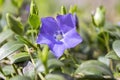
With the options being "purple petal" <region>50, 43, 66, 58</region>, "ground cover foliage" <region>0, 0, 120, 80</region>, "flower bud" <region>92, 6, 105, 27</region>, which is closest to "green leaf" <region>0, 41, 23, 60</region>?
"ground cover foliage" <region>0, 0, 120, 80</region>

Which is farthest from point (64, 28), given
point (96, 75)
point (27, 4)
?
point (27, 4)

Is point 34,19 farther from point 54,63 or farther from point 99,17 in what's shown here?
point 99,17

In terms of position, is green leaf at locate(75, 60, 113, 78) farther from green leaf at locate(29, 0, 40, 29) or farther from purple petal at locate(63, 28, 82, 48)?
green leaf at locate(29, 0, 40, 29)

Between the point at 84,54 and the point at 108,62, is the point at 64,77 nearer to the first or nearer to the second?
the point at 108,62

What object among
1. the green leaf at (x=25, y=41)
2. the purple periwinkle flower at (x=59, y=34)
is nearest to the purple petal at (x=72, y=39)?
the purple periwinkle flower at (x=59, y=34)

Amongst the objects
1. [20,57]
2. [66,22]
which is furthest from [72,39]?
[20,57]

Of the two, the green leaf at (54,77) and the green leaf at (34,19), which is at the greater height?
the green leaf at (34,19)

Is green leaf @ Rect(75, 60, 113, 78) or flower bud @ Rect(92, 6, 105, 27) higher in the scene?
flower bud @ Rect(92, 6, 105, 27)

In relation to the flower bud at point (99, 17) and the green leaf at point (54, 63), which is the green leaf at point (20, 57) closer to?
the green leaf at point (54, 63)
